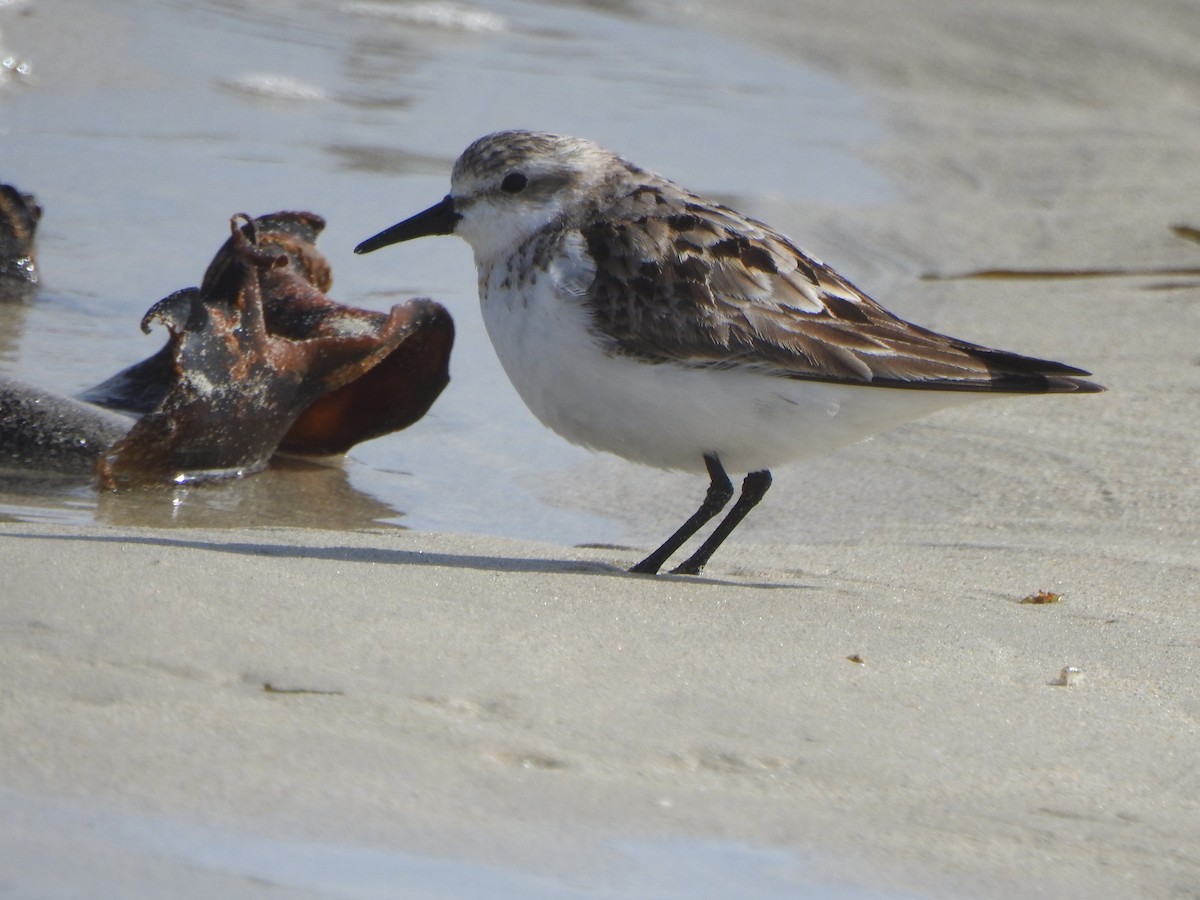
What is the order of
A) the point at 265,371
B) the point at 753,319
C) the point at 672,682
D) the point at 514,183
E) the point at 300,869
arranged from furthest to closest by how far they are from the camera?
the point at 265,371 < the point at 514,183 < the point at 753,319 < the point at 672,682 < the point at 300,869

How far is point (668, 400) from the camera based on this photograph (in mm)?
4219

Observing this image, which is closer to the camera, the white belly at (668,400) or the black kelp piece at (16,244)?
the white belly at (668,400)

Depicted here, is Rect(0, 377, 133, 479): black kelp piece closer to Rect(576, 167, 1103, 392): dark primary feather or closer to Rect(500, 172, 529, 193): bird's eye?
Rect(500, 172, 529, 193): bird's eye

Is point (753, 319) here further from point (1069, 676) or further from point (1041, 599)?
point (1069, 676)

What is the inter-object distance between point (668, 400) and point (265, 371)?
1570 millimetres

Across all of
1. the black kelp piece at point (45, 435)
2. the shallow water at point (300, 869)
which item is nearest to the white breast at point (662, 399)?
the black kelp piece at point (45, 435)

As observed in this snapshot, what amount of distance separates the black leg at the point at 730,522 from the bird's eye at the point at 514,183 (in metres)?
1.04

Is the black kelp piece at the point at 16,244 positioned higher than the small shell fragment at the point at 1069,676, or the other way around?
the black kelp piece at the point at 16,244

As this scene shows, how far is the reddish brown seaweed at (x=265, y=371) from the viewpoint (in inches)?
198

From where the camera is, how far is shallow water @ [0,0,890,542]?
5.43 metres

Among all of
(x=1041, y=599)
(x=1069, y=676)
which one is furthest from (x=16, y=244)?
(x=1069, y=676)

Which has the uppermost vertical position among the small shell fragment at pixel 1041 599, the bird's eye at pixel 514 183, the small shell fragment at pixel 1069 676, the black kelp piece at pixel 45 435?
the bird's eye at pixel 514 183

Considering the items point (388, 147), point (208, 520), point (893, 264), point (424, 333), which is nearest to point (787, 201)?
point (893, 264)

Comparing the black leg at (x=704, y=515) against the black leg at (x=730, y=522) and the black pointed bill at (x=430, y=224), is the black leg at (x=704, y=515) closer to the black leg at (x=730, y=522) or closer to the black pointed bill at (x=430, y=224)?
the black leg at (x=730, y=522)
